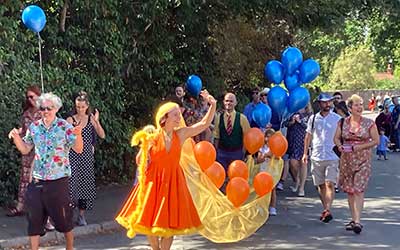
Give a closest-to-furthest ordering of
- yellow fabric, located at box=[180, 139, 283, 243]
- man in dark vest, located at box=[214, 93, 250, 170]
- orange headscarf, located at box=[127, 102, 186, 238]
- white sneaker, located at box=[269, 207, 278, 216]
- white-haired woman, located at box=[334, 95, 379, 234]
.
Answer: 1. orange headscarf, located at box=[127, 102, 186, 238]
2. yellow fabric, located at box=[180, 139, 283, 243]
3. white-haired woman, located at box=[334, 95, 379, 234]
4. man in dark vest, located at box=[214, 93, 250, 170]
5. white sneaker, located at box=[269, 207, 278, 216]

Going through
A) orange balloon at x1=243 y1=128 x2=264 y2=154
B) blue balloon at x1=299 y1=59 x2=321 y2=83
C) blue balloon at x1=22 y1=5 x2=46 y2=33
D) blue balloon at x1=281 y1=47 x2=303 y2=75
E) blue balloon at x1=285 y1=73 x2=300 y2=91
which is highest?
blue balloon at x1=22 y1=5 x2=46 y2=33

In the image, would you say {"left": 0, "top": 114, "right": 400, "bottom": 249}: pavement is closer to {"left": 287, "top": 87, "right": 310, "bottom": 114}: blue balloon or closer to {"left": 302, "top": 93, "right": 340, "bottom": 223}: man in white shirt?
{"left": 302, "top": 93, "right": 340, "bottom": 223}: man in white shirt

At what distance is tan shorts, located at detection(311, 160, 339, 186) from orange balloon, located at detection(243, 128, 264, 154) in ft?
3.48

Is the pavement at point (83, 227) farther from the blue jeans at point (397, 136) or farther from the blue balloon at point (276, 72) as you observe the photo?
the blue jeans at point (397, 136)

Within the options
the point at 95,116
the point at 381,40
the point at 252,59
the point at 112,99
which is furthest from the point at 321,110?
the point at 381,40

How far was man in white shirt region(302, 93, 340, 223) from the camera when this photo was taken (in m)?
9.26

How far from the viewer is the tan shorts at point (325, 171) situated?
923 centimetres

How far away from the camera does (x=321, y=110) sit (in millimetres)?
9492

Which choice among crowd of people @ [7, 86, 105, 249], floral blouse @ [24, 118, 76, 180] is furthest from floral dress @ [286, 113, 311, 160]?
floral blouse @ [24, 118, 76, 180]

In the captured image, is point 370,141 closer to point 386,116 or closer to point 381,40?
point 386,116

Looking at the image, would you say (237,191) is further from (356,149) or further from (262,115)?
(262,115)

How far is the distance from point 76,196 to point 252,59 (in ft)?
28.8

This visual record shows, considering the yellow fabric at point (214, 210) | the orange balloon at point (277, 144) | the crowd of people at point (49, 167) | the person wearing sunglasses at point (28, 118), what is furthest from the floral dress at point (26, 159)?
the orange balloon at point (277, 144)

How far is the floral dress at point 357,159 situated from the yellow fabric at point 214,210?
144cm
